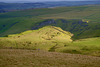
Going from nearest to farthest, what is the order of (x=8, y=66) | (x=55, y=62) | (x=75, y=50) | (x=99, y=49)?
(x=8, y=66)
(x=55, y=62)
(x=99, y=49)
(x=75, y=50)

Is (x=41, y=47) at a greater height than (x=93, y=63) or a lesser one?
lesser

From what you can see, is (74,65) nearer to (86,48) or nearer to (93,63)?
(93,63)

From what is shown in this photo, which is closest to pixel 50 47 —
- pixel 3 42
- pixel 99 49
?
pixel 99 49

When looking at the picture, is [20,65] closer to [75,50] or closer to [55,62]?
[55,62]

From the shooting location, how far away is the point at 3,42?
260ft

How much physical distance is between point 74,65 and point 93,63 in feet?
21.6

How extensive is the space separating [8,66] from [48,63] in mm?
13108

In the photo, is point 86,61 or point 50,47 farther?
point 50,47

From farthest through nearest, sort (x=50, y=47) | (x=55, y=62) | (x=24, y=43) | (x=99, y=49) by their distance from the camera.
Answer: (x=24, y=43) < (x=50, y=47) < (x=99, y=49) < (x=55, y=62)

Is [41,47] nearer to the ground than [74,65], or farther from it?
nearer to the ground

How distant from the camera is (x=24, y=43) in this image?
78.8 meters

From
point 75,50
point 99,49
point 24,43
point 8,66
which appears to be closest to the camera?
point 8,66

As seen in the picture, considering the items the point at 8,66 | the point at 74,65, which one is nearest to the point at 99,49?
the point at 74,65

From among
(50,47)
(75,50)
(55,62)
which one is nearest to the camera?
(55,62)
